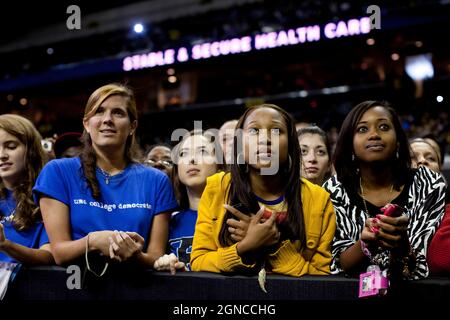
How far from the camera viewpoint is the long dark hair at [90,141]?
7.11ft

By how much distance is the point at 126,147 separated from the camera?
240 centimetres

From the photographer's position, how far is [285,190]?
200cm

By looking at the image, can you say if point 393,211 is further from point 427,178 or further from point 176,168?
point 176,168

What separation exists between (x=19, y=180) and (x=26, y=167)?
0.07 metres

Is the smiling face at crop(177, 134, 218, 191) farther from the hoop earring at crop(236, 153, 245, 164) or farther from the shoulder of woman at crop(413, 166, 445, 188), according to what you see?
the shoulder of woman at crop(413, 166, 445, 188)

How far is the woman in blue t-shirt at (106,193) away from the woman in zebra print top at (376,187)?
704 mm

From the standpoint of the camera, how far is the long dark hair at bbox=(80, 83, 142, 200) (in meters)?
2.17

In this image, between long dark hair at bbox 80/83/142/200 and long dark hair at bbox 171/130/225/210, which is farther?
long dark hair at bbox 171/130/225/210

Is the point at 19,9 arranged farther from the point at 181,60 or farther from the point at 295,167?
the point at 295,167

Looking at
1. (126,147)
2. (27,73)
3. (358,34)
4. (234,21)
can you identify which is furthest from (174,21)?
Answer: (126,147)

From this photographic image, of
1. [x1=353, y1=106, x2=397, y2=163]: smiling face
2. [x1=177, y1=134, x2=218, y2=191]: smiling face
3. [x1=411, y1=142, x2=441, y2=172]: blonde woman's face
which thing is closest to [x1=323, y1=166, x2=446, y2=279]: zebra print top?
[x1=353, y1=106, x2=397, y2=163]: smiling face

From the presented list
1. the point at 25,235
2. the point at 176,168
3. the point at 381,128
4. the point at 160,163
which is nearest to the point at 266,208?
the point at 381,128

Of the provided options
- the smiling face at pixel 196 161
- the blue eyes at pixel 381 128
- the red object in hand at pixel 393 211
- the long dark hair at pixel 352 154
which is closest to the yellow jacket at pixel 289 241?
the long dark hair at pixel 352 154

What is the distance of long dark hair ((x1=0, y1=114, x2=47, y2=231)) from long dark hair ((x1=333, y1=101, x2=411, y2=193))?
130 centimetres
